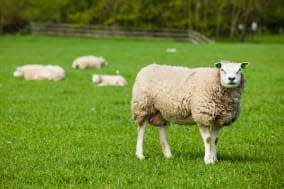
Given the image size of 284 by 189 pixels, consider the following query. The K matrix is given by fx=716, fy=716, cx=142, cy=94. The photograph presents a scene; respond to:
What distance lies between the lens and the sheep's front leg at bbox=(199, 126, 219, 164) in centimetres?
1004

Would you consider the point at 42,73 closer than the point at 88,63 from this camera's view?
Yes

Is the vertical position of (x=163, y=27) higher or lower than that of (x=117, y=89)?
lower

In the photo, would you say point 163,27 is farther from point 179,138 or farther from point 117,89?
point 179,138

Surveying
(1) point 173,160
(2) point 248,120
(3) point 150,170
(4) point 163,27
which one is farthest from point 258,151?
(4) point 163,27

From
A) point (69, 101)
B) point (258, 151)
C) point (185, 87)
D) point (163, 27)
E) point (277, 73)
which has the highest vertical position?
point (185, 87)

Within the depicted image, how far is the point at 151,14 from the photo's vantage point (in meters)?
75.5

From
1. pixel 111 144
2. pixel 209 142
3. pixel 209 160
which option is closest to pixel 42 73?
pixel 111 144

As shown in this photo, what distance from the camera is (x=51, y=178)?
29.7 feet

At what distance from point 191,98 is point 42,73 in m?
14.7

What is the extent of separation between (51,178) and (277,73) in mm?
18020

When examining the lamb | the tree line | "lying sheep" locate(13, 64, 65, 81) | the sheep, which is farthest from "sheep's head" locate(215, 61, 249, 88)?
the tree line

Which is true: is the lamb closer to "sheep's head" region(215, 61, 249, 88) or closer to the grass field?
"sheep's head" region(215, 61, 249, 88)

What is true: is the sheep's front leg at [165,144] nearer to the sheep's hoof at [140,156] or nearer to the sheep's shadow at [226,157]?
the sheep's shadow at [226,157]

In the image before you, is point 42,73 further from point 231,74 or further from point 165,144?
point 231,74
